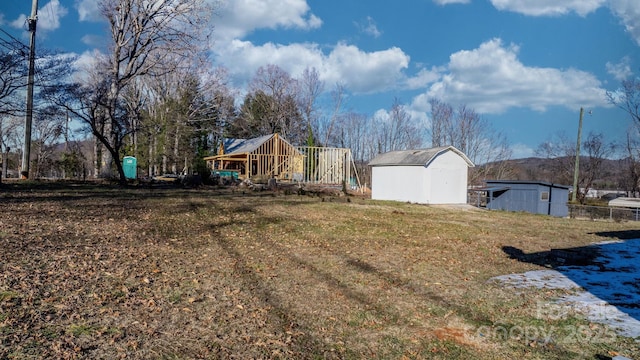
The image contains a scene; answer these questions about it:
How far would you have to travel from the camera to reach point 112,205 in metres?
10.5

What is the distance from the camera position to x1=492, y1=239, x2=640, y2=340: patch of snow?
4.47 metres

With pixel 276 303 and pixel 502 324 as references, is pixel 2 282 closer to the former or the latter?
pixel 276 303

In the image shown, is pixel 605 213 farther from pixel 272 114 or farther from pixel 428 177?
pixel 272 114

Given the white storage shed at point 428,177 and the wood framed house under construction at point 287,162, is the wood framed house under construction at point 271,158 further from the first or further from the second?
the white storage shed at point 428,177

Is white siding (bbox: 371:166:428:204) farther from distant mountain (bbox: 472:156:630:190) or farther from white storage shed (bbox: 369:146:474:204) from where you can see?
distant mountain (bbox: 472:156:630:190)

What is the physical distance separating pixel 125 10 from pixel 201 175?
374 inches

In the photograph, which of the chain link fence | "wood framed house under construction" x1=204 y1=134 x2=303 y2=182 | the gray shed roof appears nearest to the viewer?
the chain link fence

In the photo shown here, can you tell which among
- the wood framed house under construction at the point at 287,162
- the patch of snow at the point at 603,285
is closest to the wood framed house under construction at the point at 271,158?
the wood framed house under construction at the point at 287,162

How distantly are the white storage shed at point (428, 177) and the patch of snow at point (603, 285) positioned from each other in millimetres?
16873

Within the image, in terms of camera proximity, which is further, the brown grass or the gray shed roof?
the gray shed roof

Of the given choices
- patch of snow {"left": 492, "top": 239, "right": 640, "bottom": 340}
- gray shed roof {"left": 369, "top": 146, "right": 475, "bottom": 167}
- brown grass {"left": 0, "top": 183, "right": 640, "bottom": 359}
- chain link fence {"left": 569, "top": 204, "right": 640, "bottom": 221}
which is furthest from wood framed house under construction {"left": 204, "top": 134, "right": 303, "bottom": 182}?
patch of snow {"left": 492, "top": 239, "right": 640, "bottom": 340}

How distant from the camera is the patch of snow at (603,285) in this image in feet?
14.7

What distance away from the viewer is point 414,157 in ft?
87.8

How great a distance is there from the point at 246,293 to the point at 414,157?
23.2 metres
